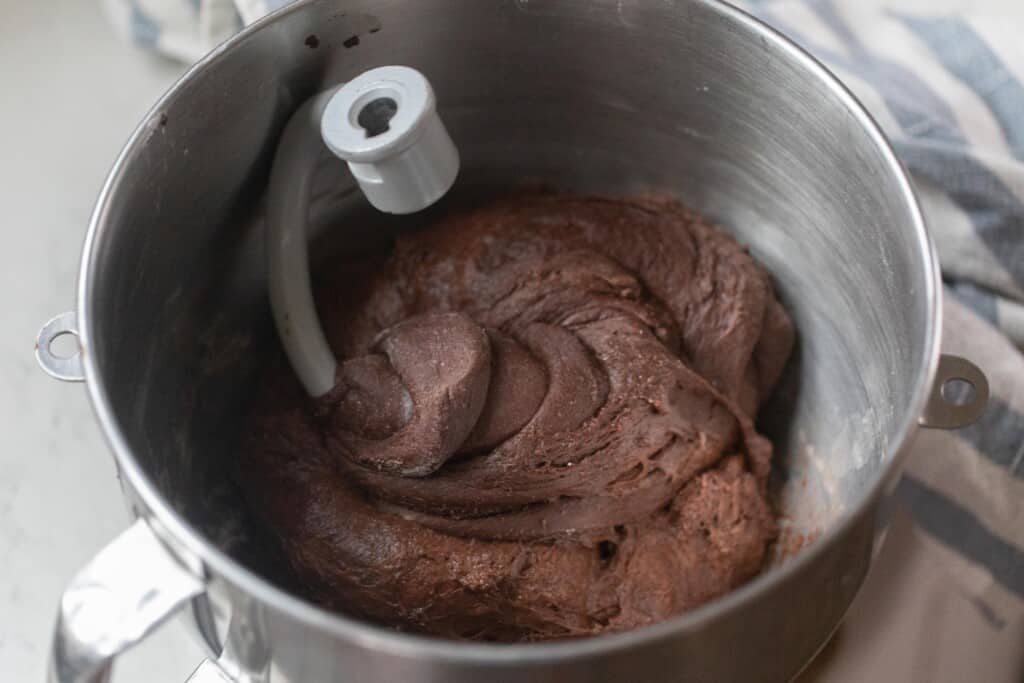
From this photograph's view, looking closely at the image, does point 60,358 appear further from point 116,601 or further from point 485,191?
point 485,191

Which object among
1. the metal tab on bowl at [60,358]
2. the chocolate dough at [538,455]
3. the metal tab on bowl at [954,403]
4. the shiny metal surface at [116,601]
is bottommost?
the chocolate dough at [538,455]

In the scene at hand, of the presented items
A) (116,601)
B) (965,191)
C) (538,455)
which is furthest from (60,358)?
(965,191)

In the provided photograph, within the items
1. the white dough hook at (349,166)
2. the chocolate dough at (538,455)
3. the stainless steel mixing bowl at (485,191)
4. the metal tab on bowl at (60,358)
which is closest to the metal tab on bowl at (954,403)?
the stainless steel mixing bowl at (485,191)

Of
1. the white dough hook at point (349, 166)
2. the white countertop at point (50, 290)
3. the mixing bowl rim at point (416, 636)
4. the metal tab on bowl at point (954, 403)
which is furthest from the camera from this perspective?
the white countertop at point (50, 290)

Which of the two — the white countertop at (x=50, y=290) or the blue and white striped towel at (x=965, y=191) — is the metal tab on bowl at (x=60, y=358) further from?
the blue and white striped towel at (x=965, y=191)

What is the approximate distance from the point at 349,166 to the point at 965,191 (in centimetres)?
45

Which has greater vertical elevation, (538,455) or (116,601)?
(116,601)

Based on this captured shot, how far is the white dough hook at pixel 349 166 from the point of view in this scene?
0.68 metres

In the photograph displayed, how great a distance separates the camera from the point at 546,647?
17.4 inches

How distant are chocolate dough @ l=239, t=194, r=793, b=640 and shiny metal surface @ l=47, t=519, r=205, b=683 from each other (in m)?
0.21

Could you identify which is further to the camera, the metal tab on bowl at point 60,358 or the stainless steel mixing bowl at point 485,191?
the metal tab on bowl at point 60,358

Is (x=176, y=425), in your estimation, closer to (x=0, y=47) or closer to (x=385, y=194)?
(x=385, y=194)

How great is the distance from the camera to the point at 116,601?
0.49 m

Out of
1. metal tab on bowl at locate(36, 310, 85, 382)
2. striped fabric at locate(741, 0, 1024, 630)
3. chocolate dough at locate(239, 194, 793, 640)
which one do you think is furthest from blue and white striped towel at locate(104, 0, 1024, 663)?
metal tab on bowl at locate(36, 310, 85, 382)
